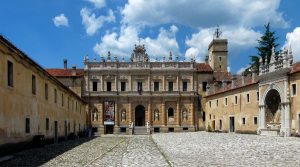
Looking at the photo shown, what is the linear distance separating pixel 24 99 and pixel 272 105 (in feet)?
89.1

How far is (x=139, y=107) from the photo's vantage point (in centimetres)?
6569

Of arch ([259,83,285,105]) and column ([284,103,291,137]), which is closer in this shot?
column ([284,103,291,137])

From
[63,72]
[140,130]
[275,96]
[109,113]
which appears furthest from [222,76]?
[275,96]

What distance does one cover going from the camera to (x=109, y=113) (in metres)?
63.6

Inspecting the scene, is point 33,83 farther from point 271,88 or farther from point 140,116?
point 140,116

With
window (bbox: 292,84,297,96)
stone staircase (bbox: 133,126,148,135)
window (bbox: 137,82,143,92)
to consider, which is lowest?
stone staircase (bbox: 133,126,148,135)

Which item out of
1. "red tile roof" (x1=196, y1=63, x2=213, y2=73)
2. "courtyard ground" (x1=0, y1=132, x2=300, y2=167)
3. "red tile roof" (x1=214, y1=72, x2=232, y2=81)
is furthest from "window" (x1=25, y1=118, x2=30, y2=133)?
"red tile roof" (x1=214, y1=72, x2=232, y2=81)

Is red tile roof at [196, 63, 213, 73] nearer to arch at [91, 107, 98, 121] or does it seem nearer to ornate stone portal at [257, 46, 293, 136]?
arch at [91, 107, 98, 121]

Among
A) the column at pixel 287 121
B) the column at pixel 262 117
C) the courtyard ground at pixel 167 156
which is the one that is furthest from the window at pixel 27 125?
the column at pixel 262 117

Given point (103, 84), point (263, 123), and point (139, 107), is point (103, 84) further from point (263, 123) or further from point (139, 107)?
point (263, 123)

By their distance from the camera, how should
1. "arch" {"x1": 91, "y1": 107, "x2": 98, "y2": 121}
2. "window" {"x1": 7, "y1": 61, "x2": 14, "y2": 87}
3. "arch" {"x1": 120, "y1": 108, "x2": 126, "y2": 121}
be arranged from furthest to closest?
"arch" {"x1": 120, "y1": 108, "x2": 126, "y2": 121} → "arch" {"x1": 91, "y1": 107, "x2": 98, "y2": 121} → "window" {"x1": 7, "y1": 61, "x2": 14, "y2": 87}

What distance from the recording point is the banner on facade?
63.3 meters

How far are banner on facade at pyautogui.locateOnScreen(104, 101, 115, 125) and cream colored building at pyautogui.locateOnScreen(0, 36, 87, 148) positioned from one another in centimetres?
3117

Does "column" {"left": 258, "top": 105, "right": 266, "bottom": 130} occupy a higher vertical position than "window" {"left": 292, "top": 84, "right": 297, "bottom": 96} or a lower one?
lower
